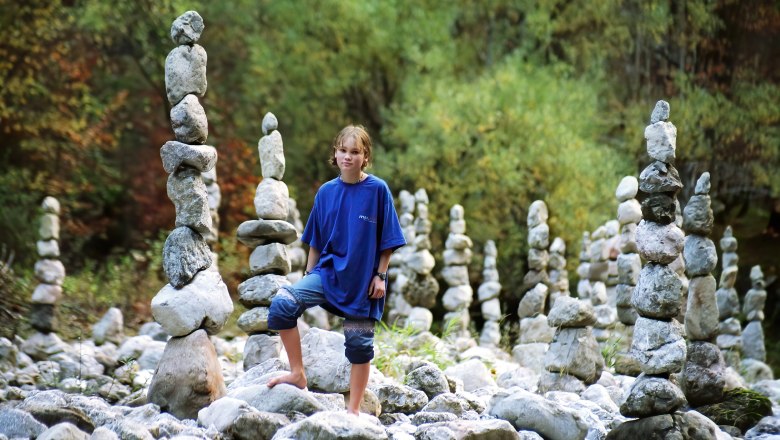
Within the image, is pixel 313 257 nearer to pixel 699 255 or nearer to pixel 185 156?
pixel 185 156

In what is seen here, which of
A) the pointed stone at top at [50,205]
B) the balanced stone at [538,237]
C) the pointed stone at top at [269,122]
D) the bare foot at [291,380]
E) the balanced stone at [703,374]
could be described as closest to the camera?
the bare foot at [291,380]

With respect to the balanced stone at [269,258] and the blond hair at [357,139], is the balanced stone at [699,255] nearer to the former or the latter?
the blond hair at [357,139]

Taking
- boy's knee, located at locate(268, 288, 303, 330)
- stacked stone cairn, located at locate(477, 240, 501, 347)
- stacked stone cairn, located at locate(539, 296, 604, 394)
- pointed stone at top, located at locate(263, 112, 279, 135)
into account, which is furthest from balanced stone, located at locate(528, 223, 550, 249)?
boy's knee, located at locate(268, 288, 303, 330)

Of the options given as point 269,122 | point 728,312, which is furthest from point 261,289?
point 728,312

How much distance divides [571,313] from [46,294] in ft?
18.9

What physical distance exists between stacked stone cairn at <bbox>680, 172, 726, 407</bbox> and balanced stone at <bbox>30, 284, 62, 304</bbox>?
21.8ft

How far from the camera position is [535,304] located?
34.3 feet

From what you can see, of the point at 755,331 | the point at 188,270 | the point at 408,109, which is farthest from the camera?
the point at 408,109

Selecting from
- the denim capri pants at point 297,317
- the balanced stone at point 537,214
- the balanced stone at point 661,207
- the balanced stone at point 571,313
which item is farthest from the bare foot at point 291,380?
the balanced stone at point 537,214

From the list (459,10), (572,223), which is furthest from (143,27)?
(572,223)

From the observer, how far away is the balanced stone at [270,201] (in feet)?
23.8

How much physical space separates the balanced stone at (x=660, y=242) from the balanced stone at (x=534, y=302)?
14.9ft

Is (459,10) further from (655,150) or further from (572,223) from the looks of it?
(655,150)

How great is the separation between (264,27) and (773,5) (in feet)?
29.8
